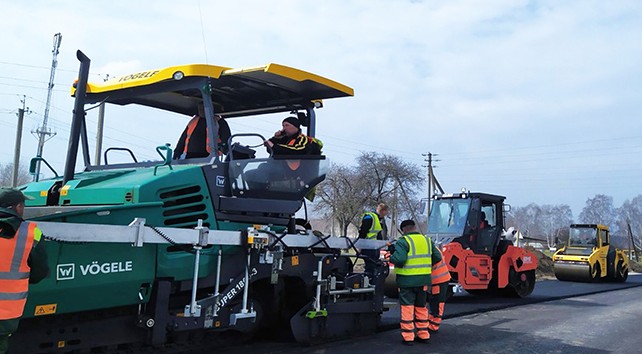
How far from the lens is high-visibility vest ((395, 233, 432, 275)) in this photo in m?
6.61

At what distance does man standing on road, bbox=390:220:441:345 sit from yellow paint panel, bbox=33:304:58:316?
12.3 ft

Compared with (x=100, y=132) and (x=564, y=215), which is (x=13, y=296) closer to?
(x=100, y=132)

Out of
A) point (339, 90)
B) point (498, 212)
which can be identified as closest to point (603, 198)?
point (498, 212)

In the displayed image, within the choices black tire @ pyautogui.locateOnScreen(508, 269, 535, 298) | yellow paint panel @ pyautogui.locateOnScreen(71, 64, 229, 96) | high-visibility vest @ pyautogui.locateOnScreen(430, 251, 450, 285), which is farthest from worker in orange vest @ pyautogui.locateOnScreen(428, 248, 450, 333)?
black tire @ pyautogui.locateOnScreen(508, 269, 535, 298)

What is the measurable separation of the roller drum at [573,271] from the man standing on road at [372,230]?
436 inches

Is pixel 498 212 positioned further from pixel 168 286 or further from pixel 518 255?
pixel 168 286

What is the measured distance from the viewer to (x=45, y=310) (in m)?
3.82

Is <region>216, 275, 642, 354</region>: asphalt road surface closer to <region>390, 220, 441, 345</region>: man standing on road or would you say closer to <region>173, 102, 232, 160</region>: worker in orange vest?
<region>390, 220, 441, 345</region>: man standing on road

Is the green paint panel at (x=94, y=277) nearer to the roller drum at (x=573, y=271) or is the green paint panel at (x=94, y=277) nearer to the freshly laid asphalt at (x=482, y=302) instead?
the freshly laid asphalt at (x=482, y=302)

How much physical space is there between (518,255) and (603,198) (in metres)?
98.4

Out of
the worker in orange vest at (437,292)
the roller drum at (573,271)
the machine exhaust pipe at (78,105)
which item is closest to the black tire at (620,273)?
the roller drum at (573,271)

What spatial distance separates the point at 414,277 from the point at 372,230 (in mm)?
1375

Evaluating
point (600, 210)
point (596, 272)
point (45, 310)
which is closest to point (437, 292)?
point (45, 310)

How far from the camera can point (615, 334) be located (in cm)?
766
